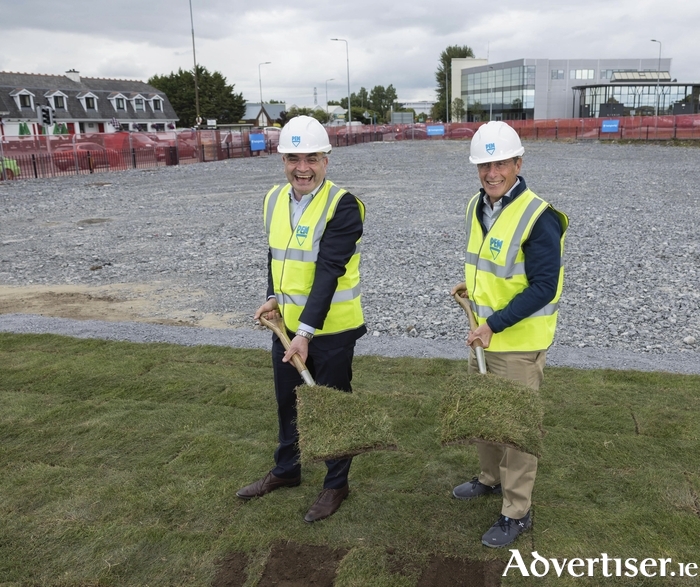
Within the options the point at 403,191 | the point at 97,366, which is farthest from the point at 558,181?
the point at 97,366

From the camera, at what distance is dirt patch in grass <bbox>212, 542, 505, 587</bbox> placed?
3.13 meters

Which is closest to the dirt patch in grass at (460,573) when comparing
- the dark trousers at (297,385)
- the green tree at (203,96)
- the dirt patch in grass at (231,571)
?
the dark trousers at (297,385)

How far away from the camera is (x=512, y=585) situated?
122 inches

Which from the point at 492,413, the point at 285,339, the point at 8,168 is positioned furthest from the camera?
the point at 8,168

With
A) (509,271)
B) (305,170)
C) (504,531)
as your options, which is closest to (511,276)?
(509,271)

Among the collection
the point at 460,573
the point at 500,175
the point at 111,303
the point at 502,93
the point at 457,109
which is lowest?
the point at 460,573

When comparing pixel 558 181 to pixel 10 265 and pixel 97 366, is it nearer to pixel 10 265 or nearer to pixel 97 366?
pixel 10 265

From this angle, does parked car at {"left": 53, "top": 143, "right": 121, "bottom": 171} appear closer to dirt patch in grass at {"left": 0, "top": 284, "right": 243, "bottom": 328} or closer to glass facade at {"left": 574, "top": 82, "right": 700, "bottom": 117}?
dirt patch in grass at {"left": 0, "top": 284, "right": 243, "bottom": 328}

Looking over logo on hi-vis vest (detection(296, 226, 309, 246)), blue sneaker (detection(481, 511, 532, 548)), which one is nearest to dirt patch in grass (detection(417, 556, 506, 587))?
blue sneaker (detection(481, 511, 532, 548))

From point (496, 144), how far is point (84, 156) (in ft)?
92.8

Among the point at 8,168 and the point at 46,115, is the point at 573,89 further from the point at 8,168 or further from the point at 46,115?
the point at 8,168

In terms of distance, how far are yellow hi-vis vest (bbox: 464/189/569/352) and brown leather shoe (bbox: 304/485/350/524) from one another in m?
1.22

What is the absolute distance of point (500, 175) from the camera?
329 centimetres

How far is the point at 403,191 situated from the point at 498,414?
16.1m
